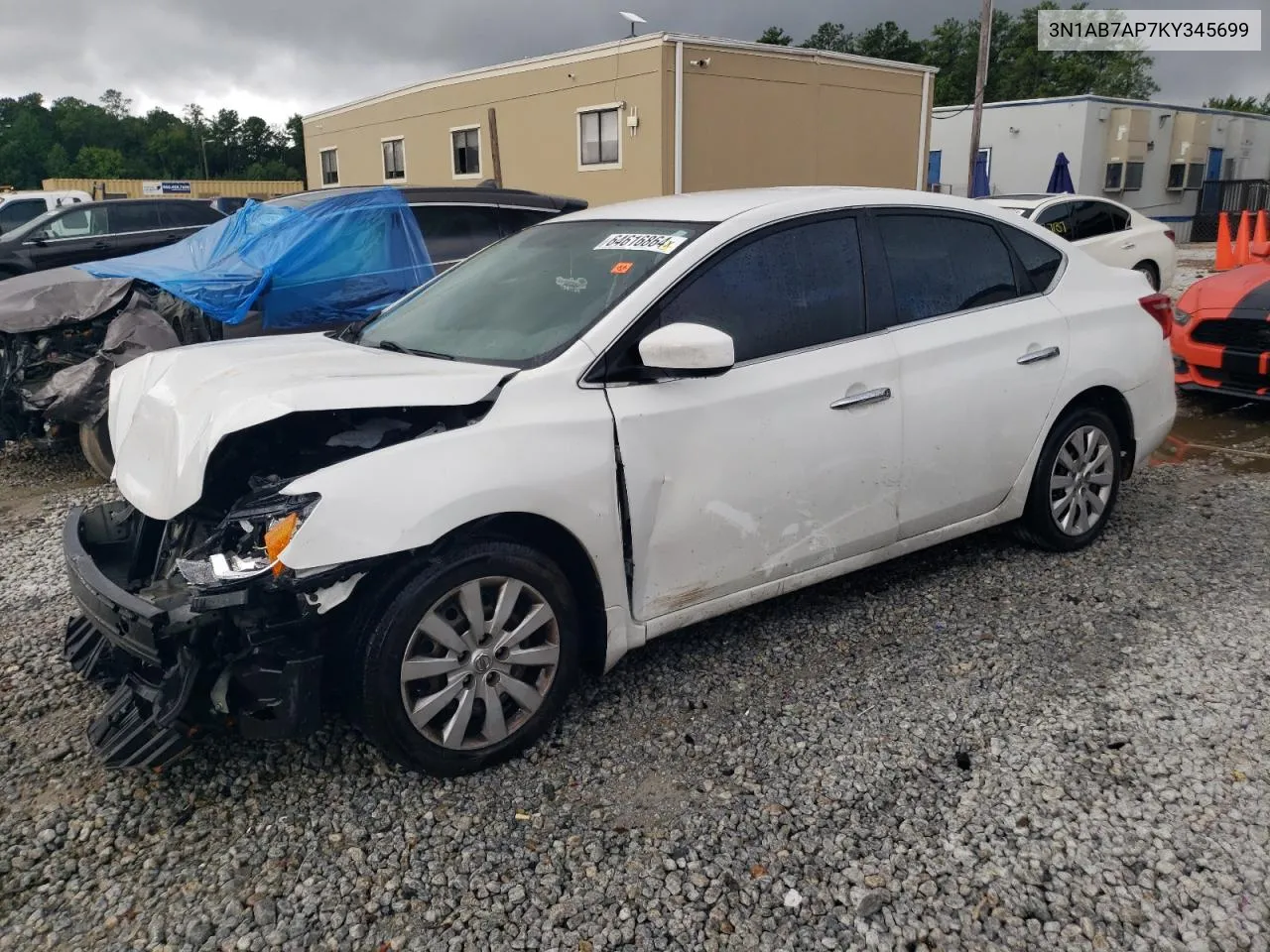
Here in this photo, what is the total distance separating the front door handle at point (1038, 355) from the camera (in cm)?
420

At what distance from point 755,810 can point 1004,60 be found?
6664 centimetres

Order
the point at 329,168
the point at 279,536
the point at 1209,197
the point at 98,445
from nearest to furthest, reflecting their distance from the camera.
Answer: the point at 279,536 → the point at 98,445 → the point at 329,168 → the point at 1209,197

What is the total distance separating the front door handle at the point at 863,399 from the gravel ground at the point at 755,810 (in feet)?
3.06

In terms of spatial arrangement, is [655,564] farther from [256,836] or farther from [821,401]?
[256,836]

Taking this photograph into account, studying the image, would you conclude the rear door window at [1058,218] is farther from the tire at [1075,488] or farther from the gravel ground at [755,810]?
the gravel ground at [755,810]

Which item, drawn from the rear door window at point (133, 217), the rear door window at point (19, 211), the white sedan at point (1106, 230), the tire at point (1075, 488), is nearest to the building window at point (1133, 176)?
the white sedan at point (1106, 230)

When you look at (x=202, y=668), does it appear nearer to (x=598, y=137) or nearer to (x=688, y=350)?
(x=688, y=350)

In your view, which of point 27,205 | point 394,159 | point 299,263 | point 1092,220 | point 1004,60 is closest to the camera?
point 299,263

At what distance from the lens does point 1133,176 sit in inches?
1163

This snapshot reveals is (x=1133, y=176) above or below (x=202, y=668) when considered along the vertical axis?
above

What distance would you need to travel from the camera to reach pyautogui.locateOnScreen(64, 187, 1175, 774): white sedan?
8.96ft

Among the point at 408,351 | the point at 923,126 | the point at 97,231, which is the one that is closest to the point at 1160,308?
the point at 408,351

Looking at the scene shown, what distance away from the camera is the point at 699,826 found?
9.18ft

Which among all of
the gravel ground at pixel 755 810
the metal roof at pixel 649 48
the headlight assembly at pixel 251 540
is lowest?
the gravel ground at pixel 755 810
